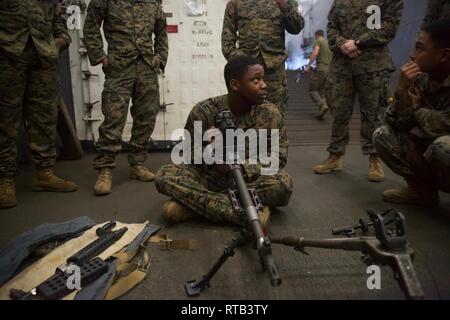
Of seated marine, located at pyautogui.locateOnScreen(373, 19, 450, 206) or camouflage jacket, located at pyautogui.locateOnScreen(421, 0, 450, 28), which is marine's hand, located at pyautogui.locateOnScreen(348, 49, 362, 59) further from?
seated marine, located at pyautogui.locateOnScreen(373, 19, 450, 206)

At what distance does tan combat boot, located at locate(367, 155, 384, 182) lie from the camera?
8.59 ft

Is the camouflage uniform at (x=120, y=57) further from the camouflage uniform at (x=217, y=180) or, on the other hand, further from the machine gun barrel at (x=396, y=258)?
the machine gun barrel at (x=396, y=258)

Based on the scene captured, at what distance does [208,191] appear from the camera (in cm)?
184

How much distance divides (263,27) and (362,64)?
2.67ft

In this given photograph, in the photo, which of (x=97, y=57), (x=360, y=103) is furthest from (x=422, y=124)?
(x=97, y=57)

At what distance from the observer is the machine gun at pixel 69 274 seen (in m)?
1.21

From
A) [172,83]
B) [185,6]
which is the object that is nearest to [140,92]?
[172,83]

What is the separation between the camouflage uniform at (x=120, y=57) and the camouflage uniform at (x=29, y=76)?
0.92 feet

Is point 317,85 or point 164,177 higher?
point 317,85

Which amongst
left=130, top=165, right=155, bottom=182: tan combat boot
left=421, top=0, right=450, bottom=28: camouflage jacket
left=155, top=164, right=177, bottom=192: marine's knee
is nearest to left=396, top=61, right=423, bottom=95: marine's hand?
left=421, top=0, right=450, bottom=28: camouflage jacket

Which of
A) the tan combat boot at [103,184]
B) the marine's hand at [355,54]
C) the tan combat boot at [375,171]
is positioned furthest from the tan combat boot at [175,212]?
the marine's hand at [355,54]

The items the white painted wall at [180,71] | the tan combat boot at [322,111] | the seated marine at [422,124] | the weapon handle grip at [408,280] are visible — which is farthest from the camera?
the tan combat boot at [322,111]

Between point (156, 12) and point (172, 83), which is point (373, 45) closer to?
point (156, 12)

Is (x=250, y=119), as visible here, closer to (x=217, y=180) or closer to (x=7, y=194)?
(x=217, y=180)
